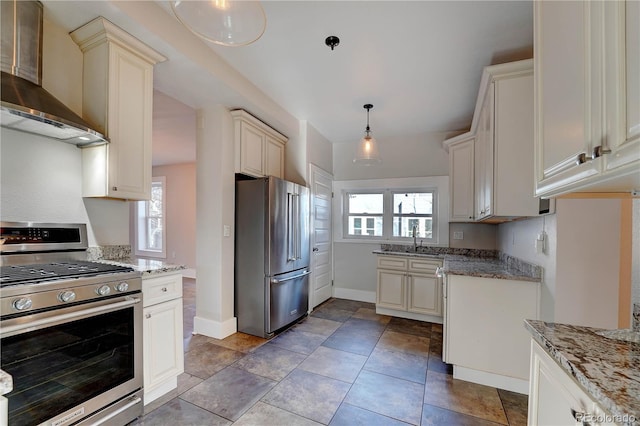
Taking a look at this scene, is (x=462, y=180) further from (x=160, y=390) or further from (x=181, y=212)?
(x=181, y=212)

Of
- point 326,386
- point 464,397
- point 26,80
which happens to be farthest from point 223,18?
point 464,397

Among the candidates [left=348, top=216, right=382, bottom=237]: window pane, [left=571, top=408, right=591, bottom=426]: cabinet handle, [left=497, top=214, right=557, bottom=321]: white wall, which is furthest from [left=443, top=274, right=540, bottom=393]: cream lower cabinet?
[left=348, top=216, right=382, bottom=237]: window pane

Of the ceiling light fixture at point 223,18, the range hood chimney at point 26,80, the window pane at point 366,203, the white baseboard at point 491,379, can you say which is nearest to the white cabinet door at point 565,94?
the ceiling light fixture at point 223,18

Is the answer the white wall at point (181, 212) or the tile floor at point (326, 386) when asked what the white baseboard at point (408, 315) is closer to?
the tile floor at point (326, 386)

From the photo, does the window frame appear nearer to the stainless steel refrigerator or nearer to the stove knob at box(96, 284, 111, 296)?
the stainless steel refrigerator

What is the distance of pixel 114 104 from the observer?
1.87m

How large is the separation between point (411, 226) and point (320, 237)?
146cm

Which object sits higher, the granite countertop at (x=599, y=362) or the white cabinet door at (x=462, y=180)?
the white cabinet door at (x=462, y=180)

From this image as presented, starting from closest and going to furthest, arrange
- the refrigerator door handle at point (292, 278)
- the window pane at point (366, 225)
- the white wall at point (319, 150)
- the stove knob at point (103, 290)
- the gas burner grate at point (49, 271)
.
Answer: the gas burner grate at point (49, 271) → the stove knob at point (103, 290) → the refrigerator door handle at point (292, 278) → the white wall at point (319, 150) → the window pane at point (366, 225)

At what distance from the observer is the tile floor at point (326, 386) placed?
5.85 feet

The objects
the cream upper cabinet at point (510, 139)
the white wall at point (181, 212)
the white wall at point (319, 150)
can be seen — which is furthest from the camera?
the white wall at point (181, 212)

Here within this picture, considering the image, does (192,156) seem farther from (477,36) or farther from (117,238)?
(477,36)

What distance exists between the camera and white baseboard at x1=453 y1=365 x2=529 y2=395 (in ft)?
6.86

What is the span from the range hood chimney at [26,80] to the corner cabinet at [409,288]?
3435 millimetres
